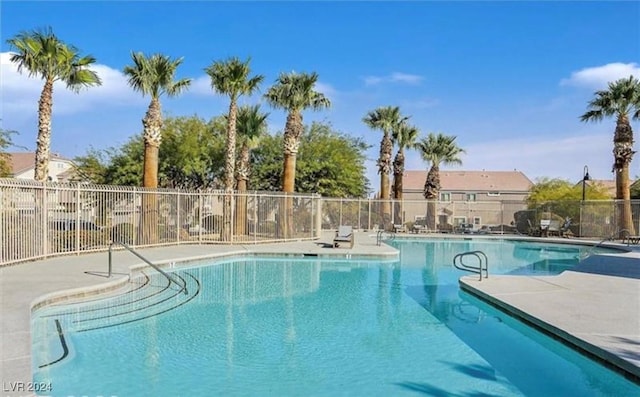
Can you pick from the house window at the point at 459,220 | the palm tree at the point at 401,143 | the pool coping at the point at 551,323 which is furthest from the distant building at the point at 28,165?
the pool coping at the point at 551,323

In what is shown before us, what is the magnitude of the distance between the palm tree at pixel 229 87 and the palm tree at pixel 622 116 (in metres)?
18.0

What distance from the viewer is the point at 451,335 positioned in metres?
7.49

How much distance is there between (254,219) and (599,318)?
Answer: 1393 cm

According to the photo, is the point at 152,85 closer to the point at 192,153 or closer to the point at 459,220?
the point at 192,153

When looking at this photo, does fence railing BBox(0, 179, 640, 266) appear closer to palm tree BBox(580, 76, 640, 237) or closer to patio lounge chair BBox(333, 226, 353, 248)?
palm tree BBox(580, 76, 640, 237)

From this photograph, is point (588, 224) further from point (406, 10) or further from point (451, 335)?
point (451, 335)

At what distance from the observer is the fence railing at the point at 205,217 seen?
1162 cm

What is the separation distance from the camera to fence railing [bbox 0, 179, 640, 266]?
1162cm

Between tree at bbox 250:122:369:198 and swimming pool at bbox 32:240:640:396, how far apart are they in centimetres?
1861

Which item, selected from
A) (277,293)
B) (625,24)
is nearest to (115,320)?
(277,293)

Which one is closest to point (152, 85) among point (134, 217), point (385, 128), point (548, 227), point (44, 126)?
point (44, 126)

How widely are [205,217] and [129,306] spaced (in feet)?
32.3

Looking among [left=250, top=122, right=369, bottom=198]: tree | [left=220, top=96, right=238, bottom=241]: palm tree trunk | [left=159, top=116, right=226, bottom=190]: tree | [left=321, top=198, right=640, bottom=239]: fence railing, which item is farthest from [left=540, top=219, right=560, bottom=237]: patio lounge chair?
[left=159, top=116, right=226, bottom=190]: tree

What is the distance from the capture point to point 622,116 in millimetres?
23984
